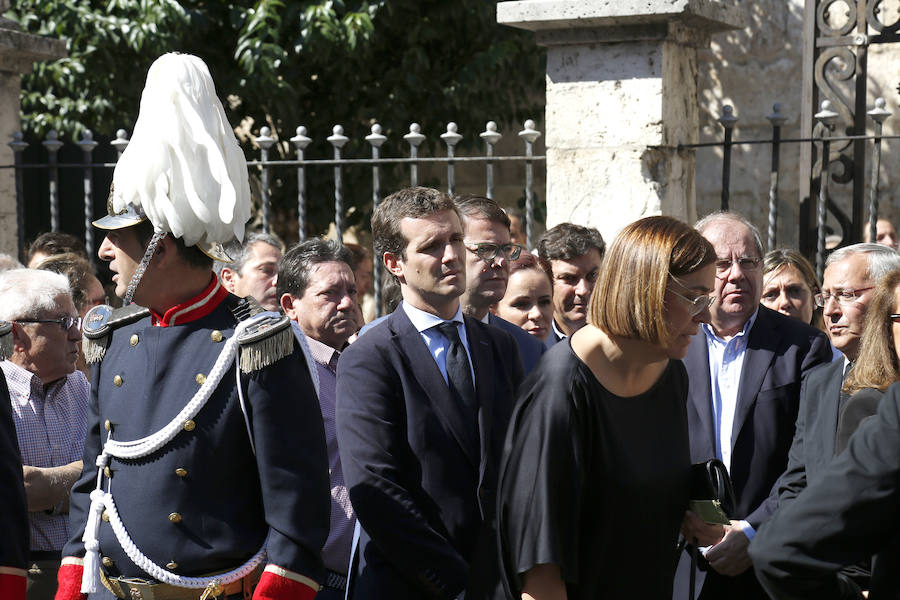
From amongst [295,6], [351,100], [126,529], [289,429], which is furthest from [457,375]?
Answer: [351,100]

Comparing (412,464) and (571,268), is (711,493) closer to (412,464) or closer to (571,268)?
(412,464)

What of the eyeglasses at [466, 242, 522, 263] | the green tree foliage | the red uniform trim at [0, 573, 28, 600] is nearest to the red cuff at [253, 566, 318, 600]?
the red uniform trim at [0, 573, 28, 600]

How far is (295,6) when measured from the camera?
28.8ft

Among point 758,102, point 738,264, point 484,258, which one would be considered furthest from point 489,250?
point 758,102

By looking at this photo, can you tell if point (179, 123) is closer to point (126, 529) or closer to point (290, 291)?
point (126, 529)

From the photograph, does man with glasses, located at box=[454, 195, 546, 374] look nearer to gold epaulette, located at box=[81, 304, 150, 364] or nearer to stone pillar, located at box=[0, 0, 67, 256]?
gold epaulette, located at box=[81, 304, 150, 364]

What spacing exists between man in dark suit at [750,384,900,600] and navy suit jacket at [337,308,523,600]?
47.8 inches

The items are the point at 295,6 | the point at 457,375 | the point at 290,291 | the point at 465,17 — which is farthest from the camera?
the point at 465,17

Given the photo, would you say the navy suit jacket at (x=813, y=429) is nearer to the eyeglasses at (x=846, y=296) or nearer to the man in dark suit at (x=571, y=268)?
the eyeglasses at (x=846, y=296)

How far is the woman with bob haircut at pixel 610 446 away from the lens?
2734 mm

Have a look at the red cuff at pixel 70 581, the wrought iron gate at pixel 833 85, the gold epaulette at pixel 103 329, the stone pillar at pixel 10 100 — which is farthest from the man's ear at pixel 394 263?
the stone pillar at pixel 10 100

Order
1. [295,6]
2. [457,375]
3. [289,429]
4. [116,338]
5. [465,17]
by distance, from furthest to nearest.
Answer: [465,17], [295,6], [457,375], [116,338], [289,429]

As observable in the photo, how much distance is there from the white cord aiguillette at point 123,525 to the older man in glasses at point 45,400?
1.17 meters

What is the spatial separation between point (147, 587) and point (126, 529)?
0.15 meters
